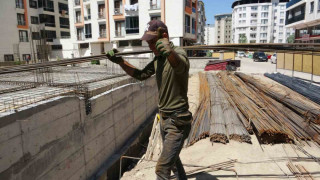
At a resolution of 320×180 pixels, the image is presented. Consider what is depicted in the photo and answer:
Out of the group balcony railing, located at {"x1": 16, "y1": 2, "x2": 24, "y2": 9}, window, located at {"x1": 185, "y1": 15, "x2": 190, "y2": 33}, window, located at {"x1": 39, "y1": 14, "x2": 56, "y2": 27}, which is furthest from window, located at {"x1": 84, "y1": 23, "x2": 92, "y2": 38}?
window, located at {"x1": 185, "y1": 15, "x2": 190, "y2": 33}

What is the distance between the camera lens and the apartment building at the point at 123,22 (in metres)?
29.6

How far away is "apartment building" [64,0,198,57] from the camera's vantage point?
29594 mm

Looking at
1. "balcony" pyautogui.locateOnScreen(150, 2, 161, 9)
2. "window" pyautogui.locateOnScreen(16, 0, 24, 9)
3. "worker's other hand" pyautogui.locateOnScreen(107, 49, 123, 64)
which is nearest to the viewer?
"worker's other hand" pyautogui.locateOnScreen(107, 49, 123, 64)

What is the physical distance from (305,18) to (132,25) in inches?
901

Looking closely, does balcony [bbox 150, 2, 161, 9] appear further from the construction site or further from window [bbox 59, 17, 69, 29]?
the construction site

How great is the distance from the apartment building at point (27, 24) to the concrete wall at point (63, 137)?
96.4 ft

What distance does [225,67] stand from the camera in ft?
69.0

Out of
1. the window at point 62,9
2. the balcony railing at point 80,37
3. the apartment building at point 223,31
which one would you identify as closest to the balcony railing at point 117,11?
the balcony railing at point 80,37

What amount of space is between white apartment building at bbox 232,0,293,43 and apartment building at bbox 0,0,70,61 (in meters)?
63.2

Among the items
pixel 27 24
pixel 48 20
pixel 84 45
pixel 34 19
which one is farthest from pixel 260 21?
pixel 27 24

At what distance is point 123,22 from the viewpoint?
110ft

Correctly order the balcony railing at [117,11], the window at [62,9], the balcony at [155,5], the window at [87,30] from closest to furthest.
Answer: the balcony at [155,5] → the balcony railing at [117,11] → the window at [87,30] → the window at [62,9]

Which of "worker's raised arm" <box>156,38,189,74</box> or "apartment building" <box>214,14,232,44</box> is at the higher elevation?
"apartment building" <box>214,14,232,44</box>

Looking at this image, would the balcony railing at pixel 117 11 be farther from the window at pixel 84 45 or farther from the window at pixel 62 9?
the window at pixel 62 9
